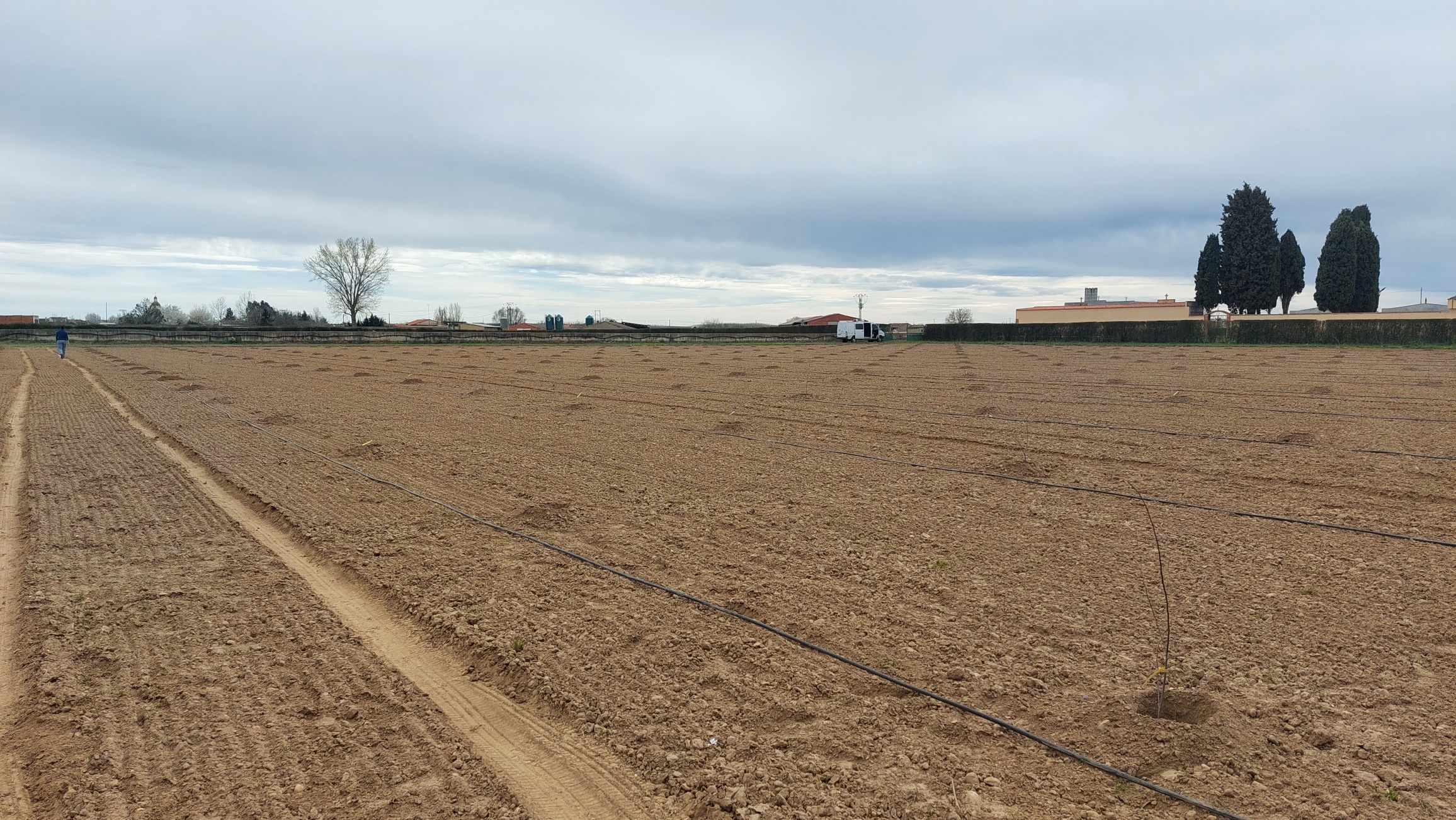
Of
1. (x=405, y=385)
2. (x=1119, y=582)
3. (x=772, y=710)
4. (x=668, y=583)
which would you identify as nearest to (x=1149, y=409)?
(x=1119, y=582)

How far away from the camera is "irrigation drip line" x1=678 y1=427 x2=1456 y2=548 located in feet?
20.3

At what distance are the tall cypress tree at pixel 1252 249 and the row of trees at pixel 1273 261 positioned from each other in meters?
0.04

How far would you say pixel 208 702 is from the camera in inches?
144

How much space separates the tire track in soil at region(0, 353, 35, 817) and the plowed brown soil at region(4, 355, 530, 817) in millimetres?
53

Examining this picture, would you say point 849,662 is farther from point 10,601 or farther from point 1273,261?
point 1273,261

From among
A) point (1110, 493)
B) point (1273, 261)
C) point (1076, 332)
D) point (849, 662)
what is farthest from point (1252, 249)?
point (849, 662)

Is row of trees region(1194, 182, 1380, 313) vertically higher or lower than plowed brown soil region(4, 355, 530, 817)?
higher

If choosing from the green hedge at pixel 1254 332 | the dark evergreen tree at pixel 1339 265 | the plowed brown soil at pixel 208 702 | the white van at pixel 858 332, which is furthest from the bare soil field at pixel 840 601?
the dark evergreen tree at pixel 1339 265

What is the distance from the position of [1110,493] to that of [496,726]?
6355mm

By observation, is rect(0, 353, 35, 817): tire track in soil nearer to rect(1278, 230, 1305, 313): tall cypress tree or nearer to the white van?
the white van

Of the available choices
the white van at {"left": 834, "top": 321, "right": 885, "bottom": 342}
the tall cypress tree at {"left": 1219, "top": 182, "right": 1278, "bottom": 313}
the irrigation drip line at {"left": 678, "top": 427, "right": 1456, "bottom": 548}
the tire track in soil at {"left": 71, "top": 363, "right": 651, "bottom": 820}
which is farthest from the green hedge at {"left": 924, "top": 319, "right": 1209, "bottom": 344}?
the tire track in soil at {"left": 71, "top": 363, "right": 651, "bottom": 820}

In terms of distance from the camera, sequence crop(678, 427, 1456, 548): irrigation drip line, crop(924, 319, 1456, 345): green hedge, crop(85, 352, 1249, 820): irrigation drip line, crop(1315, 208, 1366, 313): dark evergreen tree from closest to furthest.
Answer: crop(85, 352, 1249, 820): irrigation drip line, crop(678, 427, 1456, 548): irrigation drip line, crop(924, 319, 1456, 345): green hedge, crop(1315, 208, 1366, 313): dark evergreen tree

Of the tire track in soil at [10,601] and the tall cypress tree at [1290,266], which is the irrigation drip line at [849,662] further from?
the tall cypress tree at [1290,266]

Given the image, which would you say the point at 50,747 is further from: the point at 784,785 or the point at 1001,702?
the point at 1001,702
